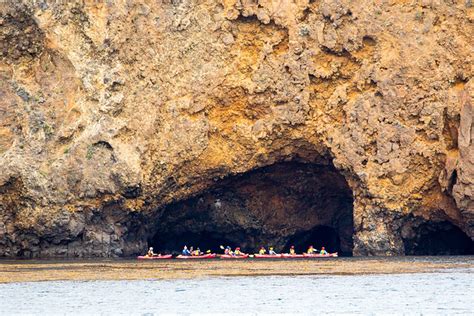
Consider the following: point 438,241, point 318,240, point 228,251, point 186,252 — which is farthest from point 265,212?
point 438,241

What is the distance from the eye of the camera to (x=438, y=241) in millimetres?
58125

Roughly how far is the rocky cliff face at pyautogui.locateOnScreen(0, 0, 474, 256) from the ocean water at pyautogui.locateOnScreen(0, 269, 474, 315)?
1121cm

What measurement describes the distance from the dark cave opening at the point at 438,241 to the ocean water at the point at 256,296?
10303 millimetres

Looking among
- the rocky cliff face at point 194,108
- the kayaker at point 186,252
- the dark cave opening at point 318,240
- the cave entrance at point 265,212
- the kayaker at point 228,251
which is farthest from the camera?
the dark cave opening at point 318,240

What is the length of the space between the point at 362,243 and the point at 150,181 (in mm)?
10389

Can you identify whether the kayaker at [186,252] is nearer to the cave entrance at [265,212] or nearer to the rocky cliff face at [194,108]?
the cave entrance at [265,212]

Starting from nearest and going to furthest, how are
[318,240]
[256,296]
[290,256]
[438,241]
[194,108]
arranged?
[256,296]
[194,108]
[438,241]
[290,256]
[318,240]

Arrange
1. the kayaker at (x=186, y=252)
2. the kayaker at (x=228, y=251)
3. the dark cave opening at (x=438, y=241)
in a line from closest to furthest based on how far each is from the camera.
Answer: the dark cave opening at (x=438, y=241) → the kayaker at (x=228, y=251) → the kayaker at (x=186, y=252)

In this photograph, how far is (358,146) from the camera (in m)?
54.8

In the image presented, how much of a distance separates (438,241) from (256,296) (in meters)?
21.5

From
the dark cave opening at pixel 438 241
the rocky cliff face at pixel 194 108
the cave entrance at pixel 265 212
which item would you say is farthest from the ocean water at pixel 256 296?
the cave entrance at pixel 265 212

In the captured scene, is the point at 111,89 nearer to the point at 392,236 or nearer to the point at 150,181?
Answer: the point at 150,181

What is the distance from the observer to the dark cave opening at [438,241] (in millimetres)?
55750

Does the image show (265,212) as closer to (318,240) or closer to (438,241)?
(318,240)
